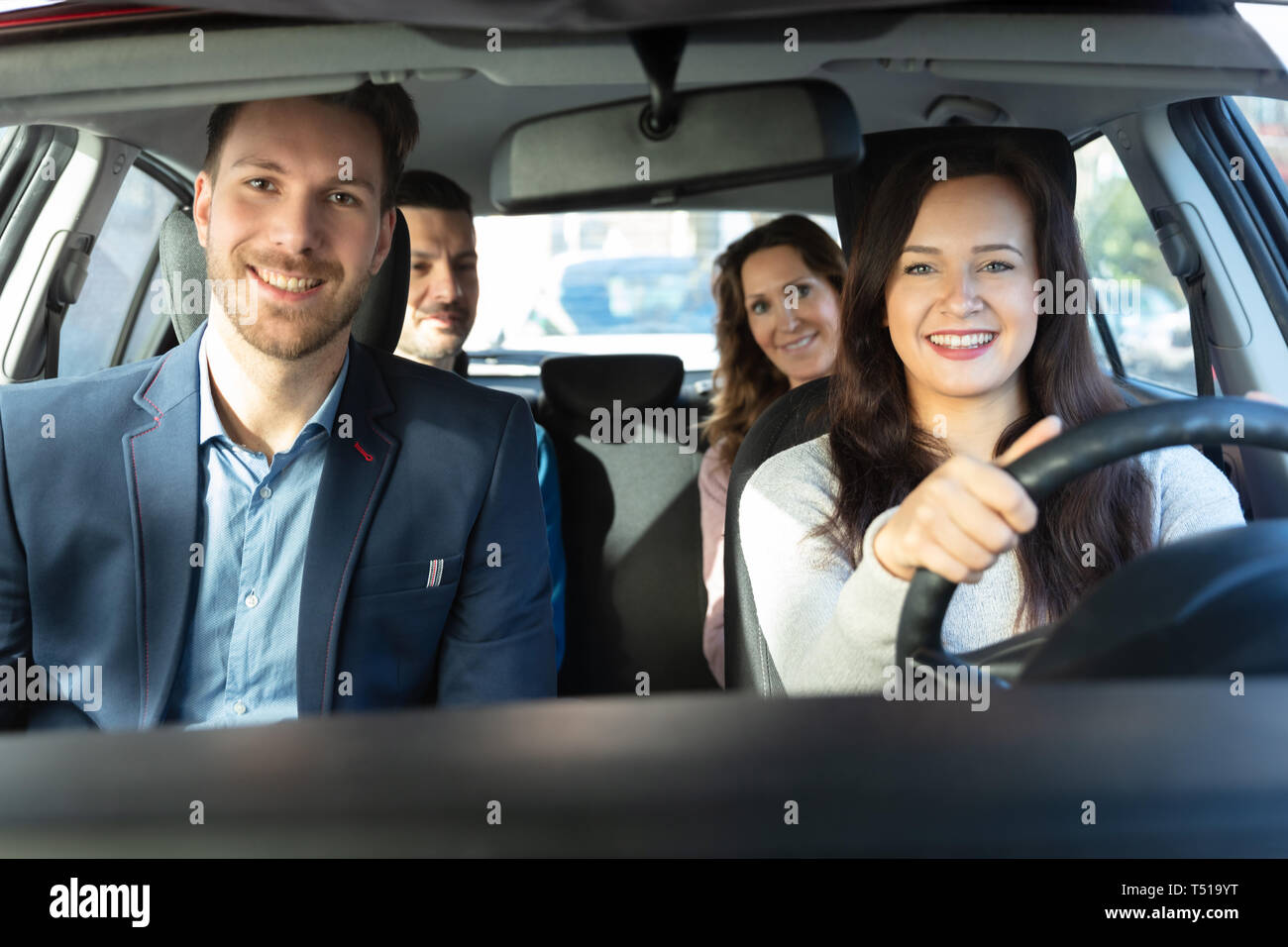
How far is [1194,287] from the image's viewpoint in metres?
2.12

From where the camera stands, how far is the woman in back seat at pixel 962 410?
5.16 ft

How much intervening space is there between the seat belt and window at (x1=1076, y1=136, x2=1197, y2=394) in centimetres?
3

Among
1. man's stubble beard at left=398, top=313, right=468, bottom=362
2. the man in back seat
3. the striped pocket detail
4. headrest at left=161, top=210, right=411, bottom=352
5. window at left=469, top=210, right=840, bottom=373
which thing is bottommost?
the striped pocket detail

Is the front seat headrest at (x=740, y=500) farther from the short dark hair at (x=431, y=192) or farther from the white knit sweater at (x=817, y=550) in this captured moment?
the short dark hair at (x=431, y=192)

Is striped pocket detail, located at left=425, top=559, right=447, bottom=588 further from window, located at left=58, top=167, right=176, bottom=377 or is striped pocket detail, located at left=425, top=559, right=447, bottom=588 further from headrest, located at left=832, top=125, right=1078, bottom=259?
window, located at left=58, top=167, right=176, bottom=377

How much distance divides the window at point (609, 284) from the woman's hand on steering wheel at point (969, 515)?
7.13 feet

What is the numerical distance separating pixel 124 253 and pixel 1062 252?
1.77m

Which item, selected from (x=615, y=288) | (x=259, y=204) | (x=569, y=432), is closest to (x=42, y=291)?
(x=259, y=204)

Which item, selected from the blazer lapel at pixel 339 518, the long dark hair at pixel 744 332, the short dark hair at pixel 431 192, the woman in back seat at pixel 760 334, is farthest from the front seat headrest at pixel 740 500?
the short dark hair at pixel 431 192

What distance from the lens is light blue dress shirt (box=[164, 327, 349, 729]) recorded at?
1497mm

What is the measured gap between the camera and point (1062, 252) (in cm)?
169

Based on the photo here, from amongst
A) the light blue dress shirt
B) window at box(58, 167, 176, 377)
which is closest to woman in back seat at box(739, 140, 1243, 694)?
the light blue dress shirt

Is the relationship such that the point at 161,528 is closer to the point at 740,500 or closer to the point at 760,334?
the point at 740,500

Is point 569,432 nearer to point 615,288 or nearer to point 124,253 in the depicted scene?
point 124,253
